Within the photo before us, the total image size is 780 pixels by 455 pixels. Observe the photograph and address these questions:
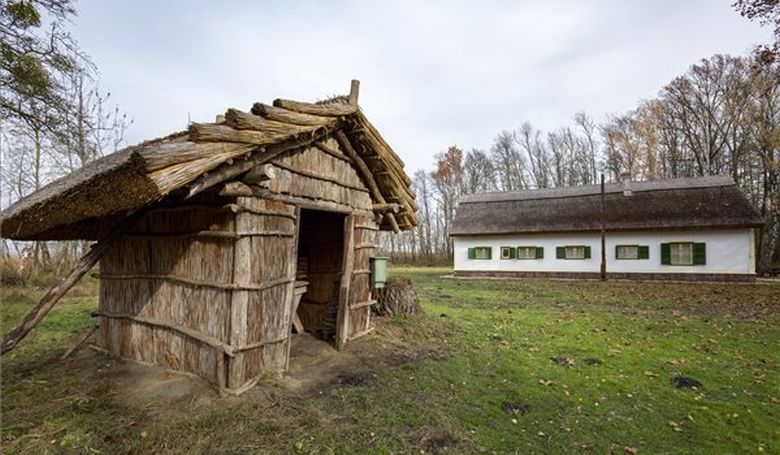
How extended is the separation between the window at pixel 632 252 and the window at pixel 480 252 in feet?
23.7

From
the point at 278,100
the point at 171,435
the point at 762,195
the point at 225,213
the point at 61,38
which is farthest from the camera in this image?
the point at 762,195

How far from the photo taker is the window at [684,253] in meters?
19.6

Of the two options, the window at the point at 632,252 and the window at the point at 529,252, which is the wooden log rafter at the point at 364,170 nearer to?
the window at the point at 529,252

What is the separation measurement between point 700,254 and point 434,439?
2207cm

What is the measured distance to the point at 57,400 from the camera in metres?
4.34

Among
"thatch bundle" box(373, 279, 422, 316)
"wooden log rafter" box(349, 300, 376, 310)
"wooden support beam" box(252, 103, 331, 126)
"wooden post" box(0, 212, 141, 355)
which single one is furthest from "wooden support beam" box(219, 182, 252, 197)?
"thatch bundle" box(373, 279, 422, 316)

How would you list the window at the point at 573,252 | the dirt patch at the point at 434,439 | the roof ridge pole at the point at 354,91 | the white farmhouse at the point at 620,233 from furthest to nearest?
the window at the point at 573,252
the white farmhouse at the point at 620,233
the roof ridge pole at the point at 354,91
the dirt patch at the point at 434,439

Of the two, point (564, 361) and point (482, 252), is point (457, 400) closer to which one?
point (564, 361)

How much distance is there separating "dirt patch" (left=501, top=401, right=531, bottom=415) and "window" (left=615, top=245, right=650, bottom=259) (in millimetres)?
20066

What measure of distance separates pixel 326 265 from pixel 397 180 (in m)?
2.37

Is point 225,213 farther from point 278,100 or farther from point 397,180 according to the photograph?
point 397,180

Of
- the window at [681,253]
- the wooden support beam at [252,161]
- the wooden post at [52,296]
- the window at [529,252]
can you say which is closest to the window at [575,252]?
the window at [529,252]

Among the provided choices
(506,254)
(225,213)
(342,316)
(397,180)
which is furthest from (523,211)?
(225,213)

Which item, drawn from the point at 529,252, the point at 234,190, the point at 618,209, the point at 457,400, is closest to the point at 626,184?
the point at 618,209
